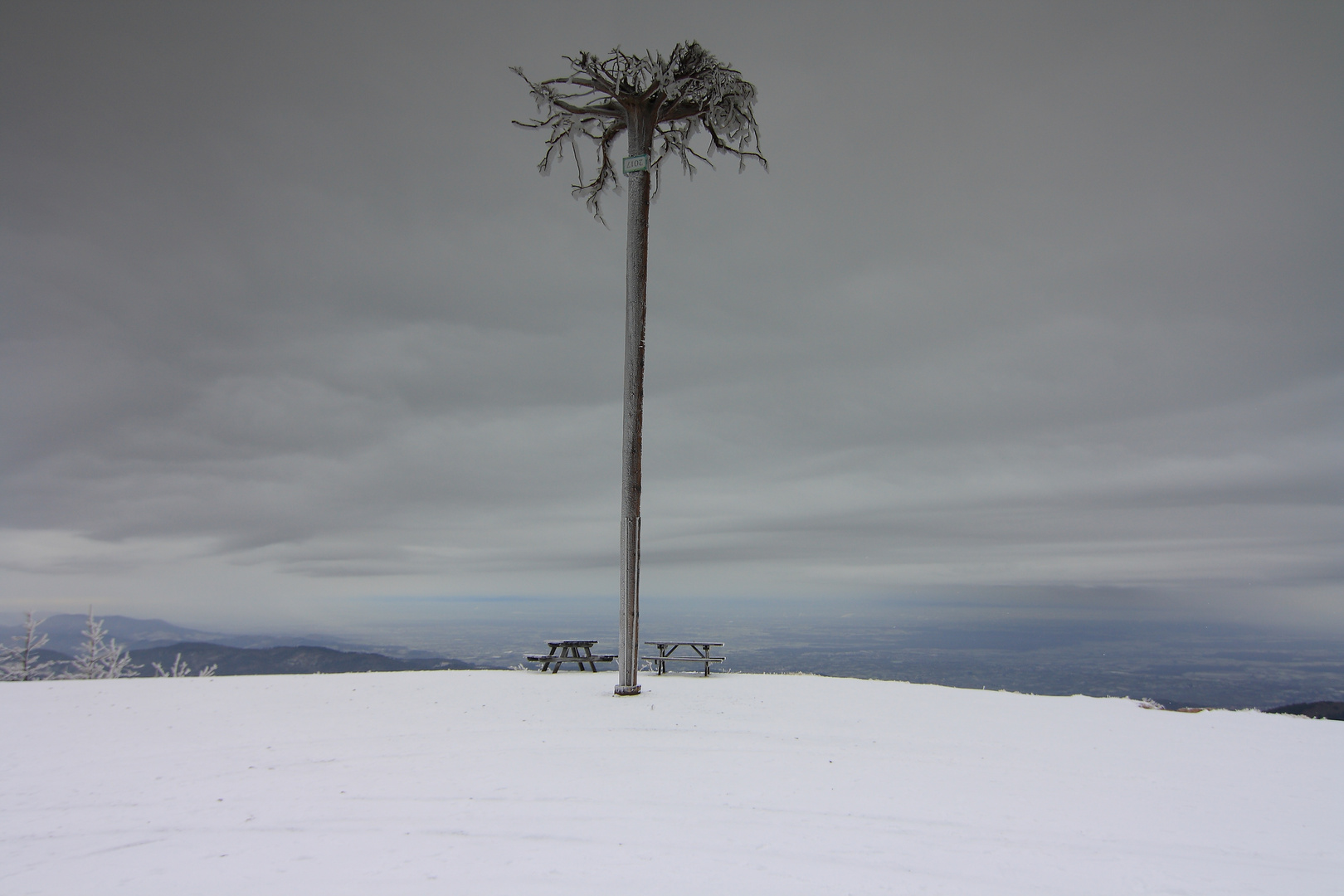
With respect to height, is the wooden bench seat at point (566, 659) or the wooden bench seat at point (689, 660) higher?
the wooden bench seat at point (689, 660)

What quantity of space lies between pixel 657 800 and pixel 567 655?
1159 centimetres

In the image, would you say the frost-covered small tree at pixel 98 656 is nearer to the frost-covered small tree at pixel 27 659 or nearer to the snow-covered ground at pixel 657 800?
the frost-covered small tree at pixel 27 659

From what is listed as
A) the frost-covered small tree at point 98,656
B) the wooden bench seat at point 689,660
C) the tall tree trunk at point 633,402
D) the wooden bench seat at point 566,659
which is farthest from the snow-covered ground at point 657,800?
the frost-covered small tree at point 98,656

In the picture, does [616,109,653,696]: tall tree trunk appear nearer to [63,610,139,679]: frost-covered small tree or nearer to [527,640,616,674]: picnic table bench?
[527,640,616,674]: picnic table bench

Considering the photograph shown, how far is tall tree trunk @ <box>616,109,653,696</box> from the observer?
12.7 meters

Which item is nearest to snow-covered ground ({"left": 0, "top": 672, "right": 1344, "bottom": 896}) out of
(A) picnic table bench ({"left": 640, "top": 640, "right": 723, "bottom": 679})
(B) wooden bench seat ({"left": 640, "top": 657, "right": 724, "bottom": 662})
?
(B) wooden bench seat ({"left": 640, "top": 657, "right": 724, "bottom": 662})

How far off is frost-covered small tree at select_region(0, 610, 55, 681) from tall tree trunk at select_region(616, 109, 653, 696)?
3720 centimetres

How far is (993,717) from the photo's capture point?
10922 mm

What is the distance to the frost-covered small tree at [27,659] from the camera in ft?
108

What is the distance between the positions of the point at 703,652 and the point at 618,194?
37.4 ft

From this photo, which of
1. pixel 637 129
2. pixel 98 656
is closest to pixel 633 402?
pixel 637 129

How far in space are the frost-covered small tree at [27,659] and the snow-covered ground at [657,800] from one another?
31.1 m

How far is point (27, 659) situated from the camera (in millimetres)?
35219

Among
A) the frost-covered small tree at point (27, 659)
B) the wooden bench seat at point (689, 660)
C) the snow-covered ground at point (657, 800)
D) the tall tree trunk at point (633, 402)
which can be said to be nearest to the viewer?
the snow-covered ground at point (657, 800)
